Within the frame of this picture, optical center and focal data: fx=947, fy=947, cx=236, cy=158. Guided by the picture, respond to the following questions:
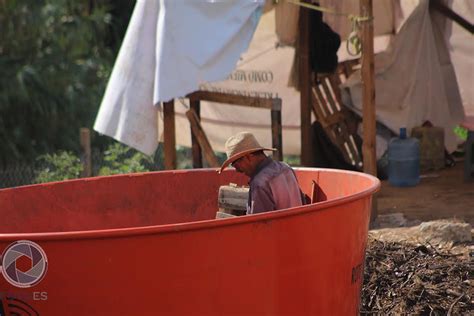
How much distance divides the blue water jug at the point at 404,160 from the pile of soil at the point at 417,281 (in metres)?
3.33

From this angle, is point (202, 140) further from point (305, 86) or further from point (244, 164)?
point (244, 164)

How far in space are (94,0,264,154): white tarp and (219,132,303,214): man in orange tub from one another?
346cm

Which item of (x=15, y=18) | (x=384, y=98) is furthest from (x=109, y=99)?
(x=15, y=18)

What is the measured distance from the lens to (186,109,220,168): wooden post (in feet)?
30.6

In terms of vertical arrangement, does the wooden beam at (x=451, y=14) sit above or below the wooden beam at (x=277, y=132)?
above

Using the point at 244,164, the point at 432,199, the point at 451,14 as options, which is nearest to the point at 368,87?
the point at 432,199

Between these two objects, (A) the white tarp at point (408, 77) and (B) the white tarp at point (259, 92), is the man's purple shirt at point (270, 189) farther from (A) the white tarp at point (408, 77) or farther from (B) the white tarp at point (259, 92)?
(B) the white tarp at point (259, 92)

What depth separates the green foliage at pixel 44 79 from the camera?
1537 cm

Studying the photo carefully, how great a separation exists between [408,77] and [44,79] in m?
7.04

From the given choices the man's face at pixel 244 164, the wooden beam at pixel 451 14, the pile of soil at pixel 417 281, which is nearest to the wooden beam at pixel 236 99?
the pile of soil at pixel 417 281

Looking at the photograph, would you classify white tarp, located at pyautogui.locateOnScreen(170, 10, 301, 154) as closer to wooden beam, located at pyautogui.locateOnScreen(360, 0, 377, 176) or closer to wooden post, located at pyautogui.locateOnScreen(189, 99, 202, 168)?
wooden post, located at pyautogui.locateOnScreen(189, 99, 202, 168)

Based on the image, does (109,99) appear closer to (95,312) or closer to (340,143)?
(340,143)

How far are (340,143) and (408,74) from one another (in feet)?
3.62

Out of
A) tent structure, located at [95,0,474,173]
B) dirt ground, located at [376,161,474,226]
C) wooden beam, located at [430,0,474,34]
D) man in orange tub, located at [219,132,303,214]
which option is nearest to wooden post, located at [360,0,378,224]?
dirt ground, located at [376,161,474,226]
